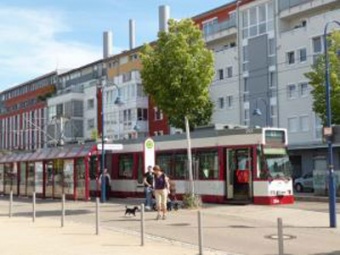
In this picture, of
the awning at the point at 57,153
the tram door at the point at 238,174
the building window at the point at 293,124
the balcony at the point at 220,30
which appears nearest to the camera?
the tram door at the point at 238,174

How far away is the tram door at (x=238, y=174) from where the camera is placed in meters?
28.2

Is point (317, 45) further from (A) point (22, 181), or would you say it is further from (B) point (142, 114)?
(B) point (142, 114)

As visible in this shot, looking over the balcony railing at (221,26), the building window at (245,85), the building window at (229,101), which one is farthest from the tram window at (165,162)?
the balcony railing at (221,26)

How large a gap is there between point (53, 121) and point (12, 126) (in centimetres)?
3466

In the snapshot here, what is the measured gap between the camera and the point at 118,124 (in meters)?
79.6

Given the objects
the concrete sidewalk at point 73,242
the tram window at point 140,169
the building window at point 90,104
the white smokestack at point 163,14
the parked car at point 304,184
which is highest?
the white smokestack at point 163,14

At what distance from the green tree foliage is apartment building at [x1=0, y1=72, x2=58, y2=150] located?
75.4 metres

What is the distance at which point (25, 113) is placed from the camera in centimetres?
11994

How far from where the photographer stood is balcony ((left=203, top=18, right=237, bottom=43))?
62.3 meters

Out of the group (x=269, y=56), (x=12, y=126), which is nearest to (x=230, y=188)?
(x=269, y=56)

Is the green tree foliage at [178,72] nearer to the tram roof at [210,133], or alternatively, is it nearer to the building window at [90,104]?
the tram roof at [210,133]

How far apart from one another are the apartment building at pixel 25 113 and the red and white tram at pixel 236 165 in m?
73.1

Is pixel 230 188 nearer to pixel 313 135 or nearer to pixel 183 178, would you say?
pixel 183 178

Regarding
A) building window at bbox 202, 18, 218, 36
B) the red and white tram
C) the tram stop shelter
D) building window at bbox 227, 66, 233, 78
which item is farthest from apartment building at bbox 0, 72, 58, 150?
the red and white tram
